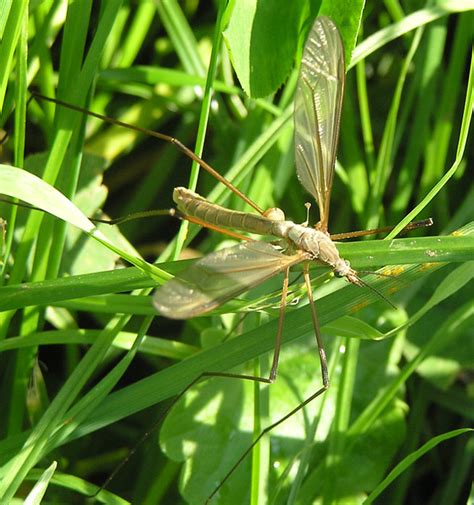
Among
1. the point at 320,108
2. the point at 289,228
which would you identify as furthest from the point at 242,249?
the point at 320,108

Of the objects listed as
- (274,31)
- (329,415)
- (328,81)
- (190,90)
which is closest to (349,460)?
(329,415)

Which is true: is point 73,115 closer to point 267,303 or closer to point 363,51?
point 267,303

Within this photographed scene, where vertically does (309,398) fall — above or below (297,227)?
below

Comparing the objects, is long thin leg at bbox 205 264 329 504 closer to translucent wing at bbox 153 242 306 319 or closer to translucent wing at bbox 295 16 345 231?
translucent wing at bbox 153 242 306 319

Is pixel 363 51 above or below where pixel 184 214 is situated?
above

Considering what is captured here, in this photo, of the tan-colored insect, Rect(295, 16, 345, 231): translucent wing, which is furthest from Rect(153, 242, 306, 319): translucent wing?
Rect(295, 16, 345, 231): translucent wing

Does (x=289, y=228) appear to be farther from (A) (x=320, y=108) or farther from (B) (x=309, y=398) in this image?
(B) (x=309, y=398)

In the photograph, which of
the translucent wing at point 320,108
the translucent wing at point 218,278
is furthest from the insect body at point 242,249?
the translucent wing at point 320,108
